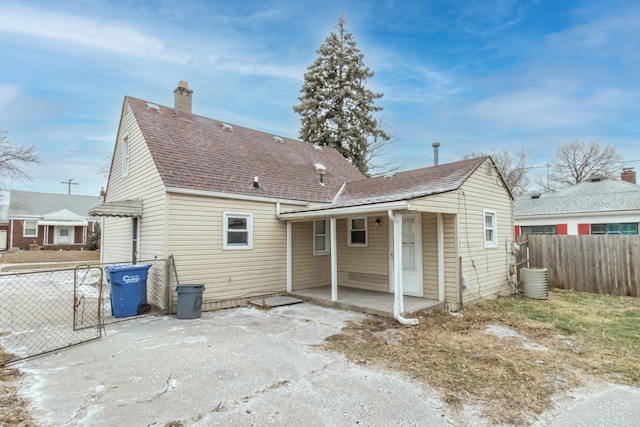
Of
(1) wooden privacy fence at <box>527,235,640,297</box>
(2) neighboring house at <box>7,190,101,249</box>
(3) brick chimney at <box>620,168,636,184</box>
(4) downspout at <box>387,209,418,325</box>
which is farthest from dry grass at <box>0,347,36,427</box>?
(3) brick chimney at <box>620,168,636,184</box>

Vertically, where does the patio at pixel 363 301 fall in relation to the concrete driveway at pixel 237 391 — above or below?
above

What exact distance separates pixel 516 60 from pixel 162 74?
13734 mm

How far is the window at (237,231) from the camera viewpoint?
27.0 ft

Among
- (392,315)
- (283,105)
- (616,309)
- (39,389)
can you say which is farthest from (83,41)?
(616,309)

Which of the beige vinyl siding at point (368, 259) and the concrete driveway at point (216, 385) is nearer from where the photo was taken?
the concrete driveway at point (216, 385)

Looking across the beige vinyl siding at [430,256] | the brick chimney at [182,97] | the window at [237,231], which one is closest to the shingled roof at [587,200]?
the beige vinyl siding at [430,256]

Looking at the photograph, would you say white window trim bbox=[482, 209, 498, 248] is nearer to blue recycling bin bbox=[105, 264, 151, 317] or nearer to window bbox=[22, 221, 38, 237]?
blue recycling bin bbox=[105, 264, 151, 317]

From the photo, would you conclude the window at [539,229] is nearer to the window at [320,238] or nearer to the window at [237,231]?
the window at [320,238]

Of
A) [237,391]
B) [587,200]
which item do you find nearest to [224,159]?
[237,391]

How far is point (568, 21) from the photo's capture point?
1044 centimetres

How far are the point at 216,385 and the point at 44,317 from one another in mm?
5579

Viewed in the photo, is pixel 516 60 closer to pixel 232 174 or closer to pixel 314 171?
pixel 314 171

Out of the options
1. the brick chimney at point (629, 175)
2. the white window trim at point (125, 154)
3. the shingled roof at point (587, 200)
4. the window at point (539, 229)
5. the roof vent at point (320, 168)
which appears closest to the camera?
the white window trim at point (125, 154)

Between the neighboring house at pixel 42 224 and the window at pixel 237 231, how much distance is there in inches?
929
